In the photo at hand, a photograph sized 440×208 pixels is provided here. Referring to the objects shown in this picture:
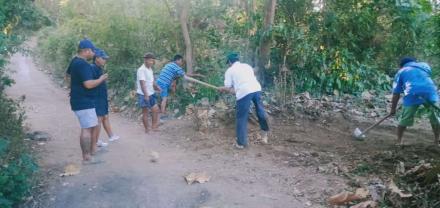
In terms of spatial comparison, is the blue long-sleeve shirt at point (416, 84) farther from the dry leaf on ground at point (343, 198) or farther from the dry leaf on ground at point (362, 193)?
the dry leaf on ground at point (343, 198)

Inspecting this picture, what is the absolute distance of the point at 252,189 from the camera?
511 centimetres

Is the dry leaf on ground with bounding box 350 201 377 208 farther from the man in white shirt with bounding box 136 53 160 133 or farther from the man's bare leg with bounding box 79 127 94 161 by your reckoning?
the man in white shirt with bounding box 136 53 160 133

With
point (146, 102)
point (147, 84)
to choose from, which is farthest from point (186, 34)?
point (146, 102)

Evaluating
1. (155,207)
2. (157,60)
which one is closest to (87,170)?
(155,207)

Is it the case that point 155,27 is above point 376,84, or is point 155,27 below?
above

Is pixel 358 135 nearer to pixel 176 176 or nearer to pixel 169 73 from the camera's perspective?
pixel 176 176

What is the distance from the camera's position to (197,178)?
212 inches

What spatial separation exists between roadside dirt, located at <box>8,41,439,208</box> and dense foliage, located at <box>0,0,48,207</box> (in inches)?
17.1

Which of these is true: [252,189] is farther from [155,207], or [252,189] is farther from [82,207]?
[82,207]

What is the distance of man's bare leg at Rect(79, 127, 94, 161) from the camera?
228 inches

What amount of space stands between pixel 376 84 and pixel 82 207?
9.15 meters

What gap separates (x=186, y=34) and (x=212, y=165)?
15.1 ft

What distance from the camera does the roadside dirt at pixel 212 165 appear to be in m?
4.93

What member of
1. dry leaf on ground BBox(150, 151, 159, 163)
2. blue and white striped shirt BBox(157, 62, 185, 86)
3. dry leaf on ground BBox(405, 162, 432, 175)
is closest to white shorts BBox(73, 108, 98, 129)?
dry leaf on ground BBox(150, 151, 159, 163)
